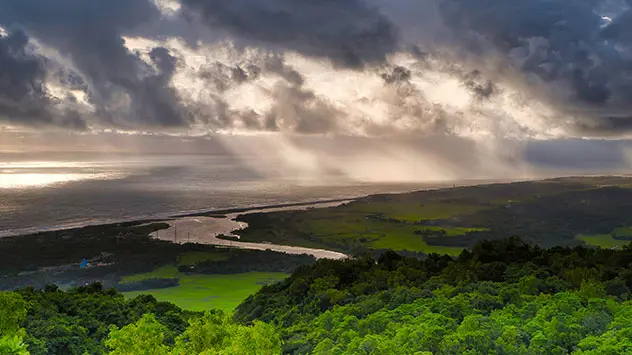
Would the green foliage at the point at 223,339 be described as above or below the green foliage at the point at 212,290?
above

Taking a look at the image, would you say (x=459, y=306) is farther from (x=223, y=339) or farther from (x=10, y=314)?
(x=10, y=314)

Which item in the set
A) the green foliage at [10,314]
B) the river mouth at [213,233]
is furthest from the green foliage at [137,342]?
the river mouth at [213,233]

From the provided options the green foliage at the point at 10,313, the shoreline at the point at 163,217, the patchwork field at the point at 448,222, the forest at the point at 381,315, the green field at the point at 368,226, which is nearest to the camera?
the forest at the point at 381,315

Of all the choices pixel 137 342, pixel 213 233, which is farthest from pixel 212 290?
pixel 137 342

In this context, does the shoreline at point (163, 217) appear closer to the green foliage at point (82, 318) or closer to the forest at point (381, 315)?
the green foliage at point (82, 318)

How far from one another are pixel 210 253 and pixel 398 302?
57.2m

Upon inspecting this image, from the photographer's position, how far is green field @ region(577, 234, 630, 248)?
3681 inches

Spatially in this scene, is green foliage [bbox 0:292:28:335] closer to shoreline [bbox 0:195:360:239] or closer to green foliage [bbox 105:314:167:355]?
green foliage [bbox 105:314:167:355]

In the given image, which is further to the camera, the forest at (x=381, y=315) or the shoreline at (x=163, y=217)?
the shoreline at (x=163, y=217)

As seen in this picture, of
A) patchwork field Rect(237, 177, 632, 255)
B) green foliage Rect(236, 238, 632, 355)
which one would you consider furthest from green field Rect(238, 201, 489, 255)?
green foliage Rect(236, 238, 632, 355)

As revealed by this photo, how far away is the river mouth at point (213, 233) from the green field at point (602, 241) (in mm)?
44333

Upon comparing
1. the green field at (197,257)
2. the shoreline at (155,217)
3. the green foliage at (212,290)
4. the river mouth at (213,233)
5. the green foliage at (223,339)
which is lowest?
the green foliage at (212,290)

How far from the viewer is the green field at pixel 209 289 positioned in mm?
60862

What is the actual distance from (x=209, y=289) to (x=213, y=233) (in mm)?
36823
